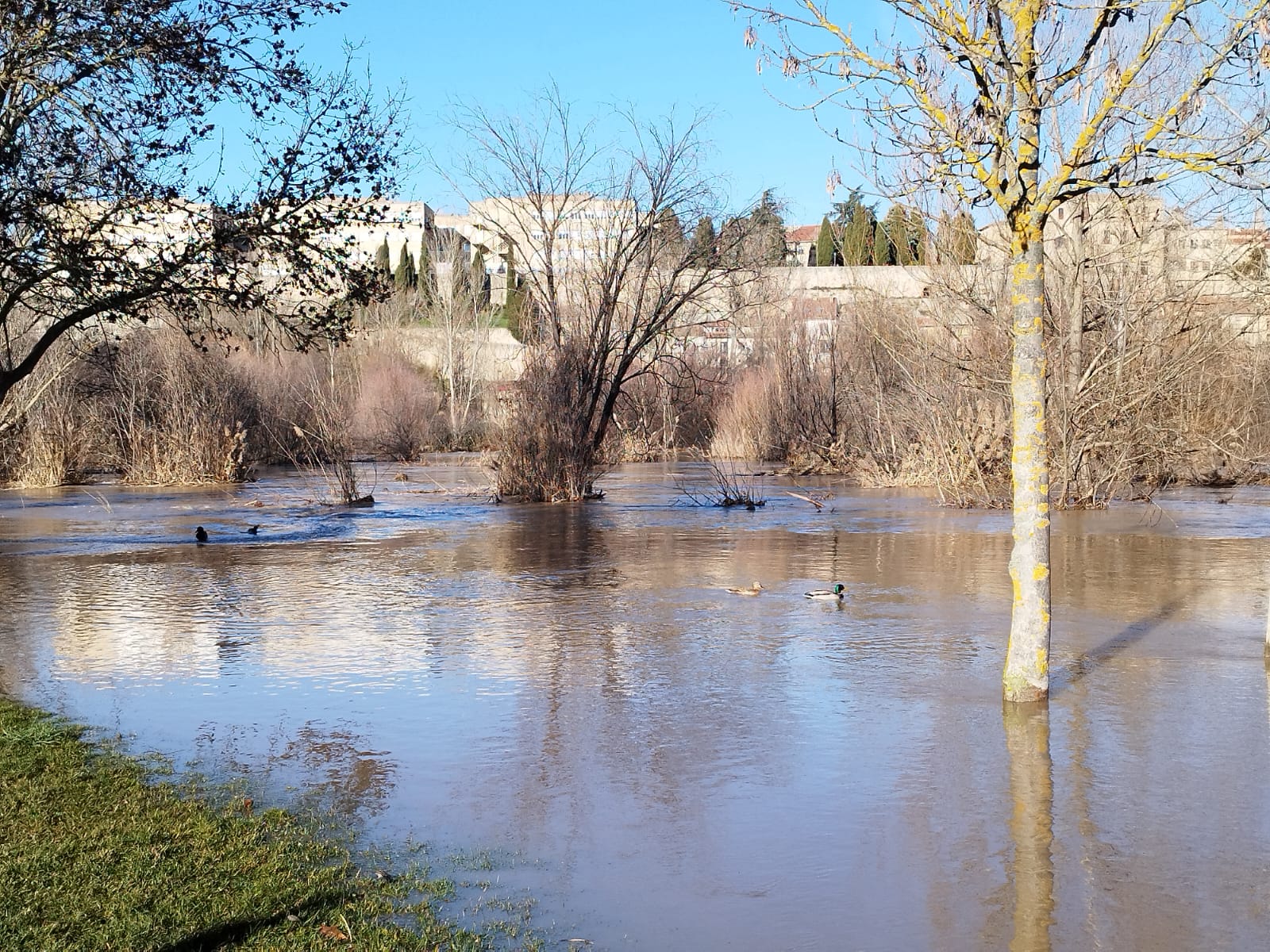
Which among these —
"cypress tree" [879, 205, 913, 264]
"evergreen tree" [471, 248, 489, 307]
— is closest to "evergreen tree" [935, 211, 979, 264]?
"cypress tree" [879, 205, 913, 264]

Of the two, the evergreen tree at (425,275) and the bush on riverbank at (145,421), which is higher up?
the evergreen tree at (425,275)

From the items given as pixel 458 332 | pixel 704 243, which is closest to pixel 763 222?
pixel 704 243

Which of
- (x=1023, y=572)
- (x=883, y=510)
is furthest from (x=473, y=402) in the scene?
(x=1023, y=572)

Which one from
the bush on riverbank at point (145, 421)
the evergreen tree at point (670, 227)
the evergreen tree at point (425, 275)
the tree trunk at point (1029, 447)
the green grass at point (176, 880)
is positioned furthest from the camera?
the evergreen tree at point (425, 275)

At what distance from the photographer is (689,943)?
454 cm

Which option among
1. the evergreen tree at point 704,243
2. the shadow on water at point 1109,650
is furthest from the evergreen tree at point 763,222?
the shadow on water at point 1109,650

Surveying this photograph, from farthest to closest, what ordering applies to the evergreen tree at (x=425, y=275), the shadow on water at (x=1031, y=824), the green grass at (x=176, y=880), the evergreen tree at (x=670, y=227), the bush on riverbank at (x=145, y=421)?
the evergreen tree at (x=425, y=275) → the bush on riverbank at (x=145, y=421) → the evergreen tree at (x=670, y=227) → the shadow on water at (x=1031, y=824) → the green grass at (x=176, y=880)

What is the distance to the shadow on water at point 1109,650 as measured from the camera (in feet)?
27.8

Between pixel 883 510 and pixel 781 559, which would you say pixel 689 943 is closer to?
pixel 781 559

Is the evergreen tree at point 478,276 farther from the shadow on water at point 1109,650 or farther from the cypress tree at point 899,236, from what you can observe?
the shadow on water at point 1109,650

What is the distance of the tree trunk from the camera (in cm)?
749

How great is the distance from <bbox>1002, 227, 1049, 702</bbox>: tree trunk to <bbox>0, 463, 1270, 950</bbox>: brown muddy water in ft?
2.29

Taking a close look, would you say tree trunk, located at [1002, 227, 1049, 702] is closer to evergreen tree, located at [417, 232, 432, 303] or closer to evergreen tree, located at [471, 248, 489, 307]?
evergreen tree, located at [471, 248, 489, 307]

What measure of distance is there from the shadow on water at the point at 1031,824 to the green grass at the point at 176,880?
6.61ft
